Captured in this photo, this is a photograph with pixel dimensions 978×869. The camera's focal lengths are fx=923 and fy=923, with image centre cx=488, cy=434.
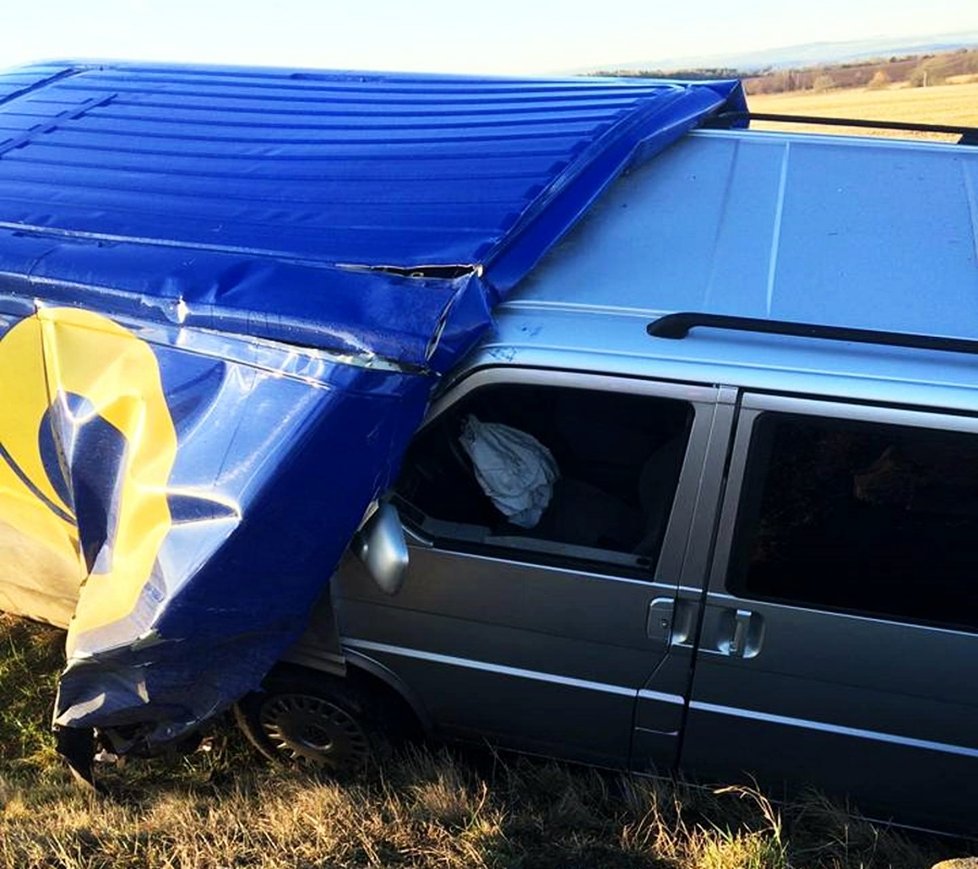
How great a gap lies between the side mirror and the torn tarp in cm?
11

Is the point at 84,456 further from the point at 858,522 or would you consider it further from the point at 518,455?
the point at 858,522

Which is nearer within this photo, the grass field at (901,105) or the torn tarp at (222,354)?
the torn tarp at (222,354)

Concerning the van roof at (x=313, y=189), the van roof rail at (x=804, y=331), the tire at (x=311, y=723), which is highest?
the van roof at (x=313, y=189)

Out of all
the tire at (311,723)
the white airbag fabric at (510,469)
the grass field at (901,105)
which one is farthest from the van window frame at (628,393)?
the grass field at (901,105)

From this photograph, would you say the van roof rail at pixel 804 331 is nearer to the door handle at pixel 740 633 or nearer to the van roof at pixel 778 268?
the van roof at pixel 778 268

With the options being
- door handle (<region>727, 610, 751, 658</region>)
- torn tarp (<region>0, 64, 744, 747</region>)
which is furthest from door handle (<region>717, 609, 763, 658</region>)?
torn tarp (<region>0, 64, 744, 747</region>)

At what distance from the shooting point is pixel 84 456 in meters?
2.86

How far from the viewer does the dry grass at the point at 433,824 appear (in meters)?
2.64

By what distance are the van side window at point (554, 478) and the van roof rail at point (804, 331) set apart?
0.26 metres

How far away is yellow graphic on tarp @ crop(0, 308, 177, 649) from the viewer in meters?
2.71

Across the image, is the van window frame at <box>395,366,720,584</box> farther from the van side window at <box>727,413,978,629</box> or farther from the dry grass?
the dry grass

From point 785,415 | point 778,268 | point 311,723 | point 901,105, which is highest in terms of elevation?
point 901,105

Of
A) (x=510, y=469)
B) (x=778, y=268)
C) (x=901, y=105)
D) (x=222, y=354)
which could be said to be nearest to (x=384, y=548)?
(x=510, y=469)

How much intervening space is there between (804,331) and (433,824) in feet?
5.89
